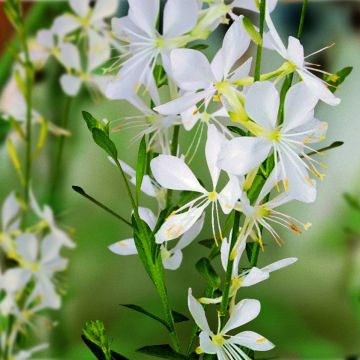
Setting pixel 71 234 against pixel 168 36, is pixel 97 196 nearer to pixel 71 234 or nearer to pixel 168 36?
pixel 71 234

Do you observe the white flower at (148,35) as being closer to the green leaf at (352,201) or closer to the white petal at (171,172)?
the white petal at (171,172)

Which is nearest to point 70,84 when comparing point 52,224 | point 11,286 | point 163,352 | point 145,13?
point 52,224

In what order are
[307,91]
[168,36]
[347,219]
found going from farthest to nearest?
[347,219] → [168,36] → [307,91]

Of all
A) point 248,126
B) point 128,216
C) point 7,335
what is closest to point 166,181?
point 248,126

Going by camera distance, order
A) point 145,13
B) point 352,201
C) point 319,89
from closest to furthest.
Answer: point 319,89 → point 145,13 → point 352,201

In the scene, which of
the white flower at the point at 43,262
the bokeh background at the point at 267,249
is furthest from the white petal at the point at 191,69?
the white flower at the point at 43,262

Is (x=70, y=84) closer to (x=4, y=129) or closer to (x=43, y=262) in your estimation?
(x=4, y=129)
